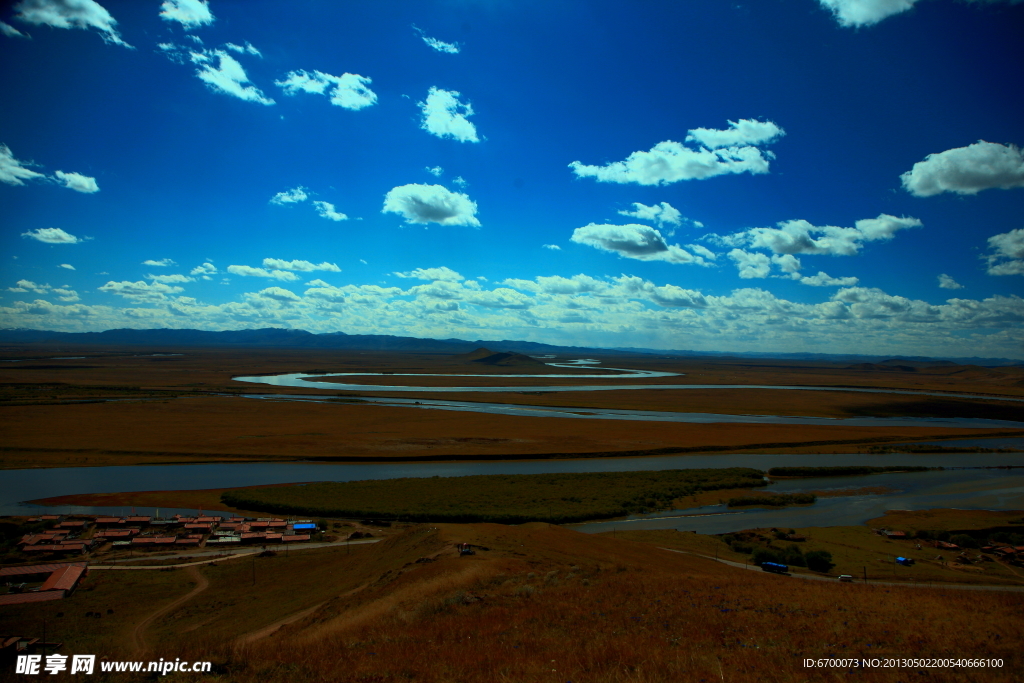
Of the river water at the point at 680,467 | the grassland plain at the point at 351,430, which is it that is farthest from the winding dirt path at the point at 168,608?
the grassland plain at the point at 351,430

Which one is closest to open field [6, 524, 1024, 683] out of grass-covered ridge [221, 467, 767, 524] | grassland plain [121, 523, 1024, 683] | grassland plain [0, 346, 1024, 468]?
grassland plain [121, 523, 1024, 683]

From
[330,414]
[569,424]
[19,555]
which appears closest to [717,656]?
[19,555]

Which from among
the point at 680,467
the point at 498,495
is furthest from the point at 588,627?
the point at 680,467

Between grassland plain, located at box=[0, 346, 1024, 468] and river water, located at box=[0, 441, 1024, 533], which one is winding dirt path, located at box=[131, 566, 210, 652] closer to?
river water, located at box=[0, 441, 1024, 533]

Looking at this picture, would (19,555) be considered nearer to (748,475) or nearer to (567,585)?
(567,585)

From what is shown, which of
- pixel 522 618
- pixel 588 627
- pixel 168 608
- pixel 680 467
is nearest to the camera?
pixel 588 627

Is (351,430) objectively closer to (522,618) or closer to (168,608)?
(168,608)
